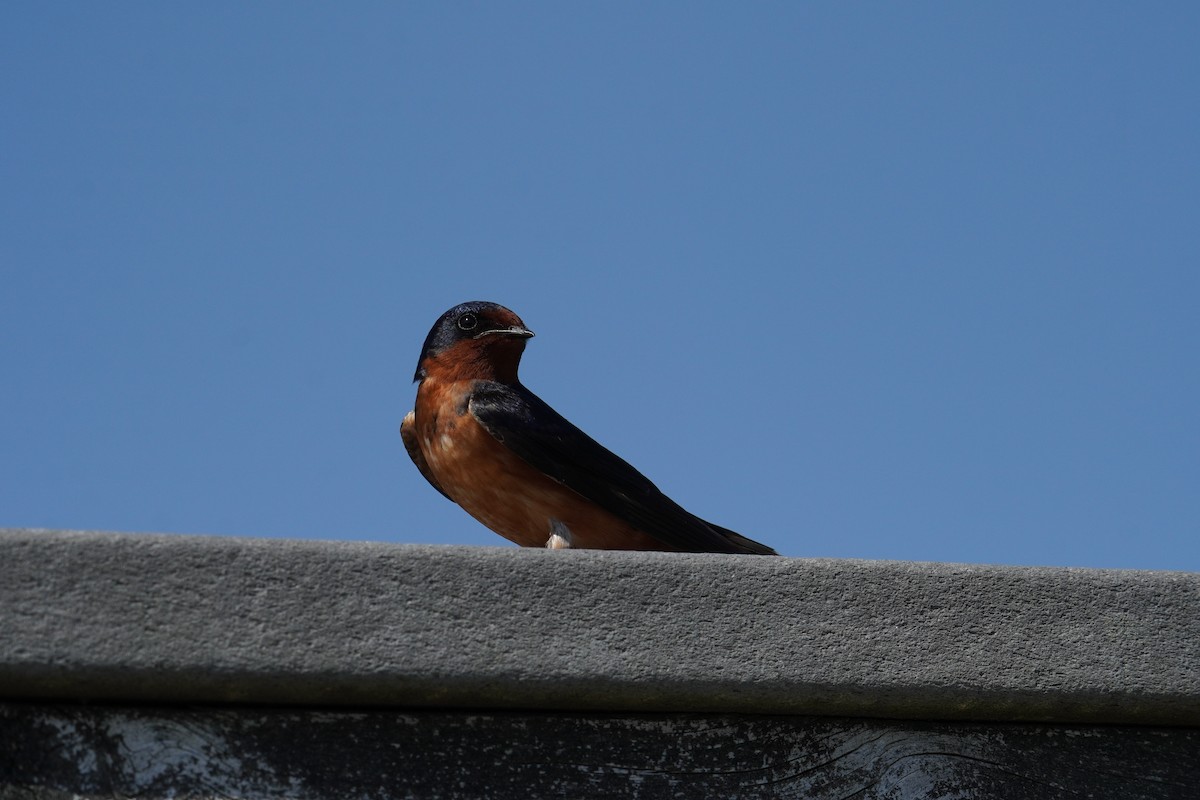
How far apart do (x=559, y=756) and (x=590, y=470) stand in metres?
2.00

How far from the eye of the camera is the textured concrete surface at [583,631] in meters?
1.84

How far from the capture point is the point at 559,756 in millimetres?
2002

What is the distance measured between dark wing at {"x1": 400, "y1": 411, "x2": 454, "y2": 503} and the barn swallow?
0.89 feet

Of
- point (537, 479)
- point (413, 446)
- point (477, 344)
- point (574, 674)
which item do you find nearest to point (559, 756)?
point (574, 674)

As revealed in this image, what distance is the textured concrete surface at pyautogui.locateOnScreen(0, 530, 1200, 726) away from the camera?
1.84m

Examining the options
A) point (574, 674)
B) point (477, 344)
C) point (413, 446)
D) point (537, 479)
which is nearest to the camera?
point (574, 674)

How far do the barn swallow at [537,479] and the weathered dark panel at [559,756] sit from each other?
168 centimetres

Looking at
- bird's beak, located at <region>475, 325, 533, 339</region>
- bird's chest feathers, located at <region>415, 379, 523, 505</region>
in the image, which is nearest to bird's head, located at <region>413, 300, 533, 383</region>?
bird's beak, located at <region>475, 325, 533, 339</region>

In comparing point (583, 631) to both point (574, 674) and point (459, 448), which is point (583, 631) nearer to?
point (574, 674)

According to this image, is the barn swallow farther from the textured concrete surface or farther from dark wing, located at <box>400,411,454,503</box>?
the textured concrete surface

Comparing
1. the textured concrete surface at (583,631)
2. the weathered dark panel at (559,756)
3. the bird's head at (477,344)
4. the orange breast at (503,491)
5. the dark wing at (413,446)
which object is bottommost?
the weathered dark panel at (559,756)

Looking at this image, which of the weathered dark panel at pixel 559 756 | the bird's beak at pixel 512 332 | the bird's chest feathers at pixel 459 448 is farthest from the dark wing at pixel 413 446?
the weathered dark panel at pixel 559 756

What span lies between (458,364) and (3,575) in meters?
2.57

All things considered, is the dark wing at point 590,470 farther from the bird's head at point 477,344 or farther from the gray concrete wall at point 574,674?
the gray concrete wall at point 574,674
